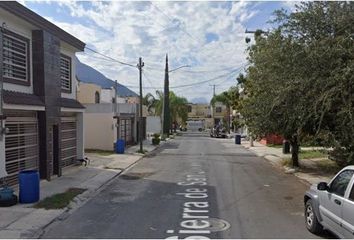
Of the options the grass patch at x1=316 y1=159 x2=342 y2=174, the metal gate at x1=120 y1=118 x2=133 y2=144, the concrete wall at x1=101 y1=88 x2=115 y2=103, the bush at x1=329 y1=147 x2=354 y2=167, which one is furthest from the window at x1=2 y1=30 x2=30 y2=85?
the concrete wall at x1=101 y1=88 x2=115 y2=103

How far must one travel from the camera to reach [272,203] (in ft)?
43.1

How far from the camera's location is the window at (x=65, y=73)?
21.2 m

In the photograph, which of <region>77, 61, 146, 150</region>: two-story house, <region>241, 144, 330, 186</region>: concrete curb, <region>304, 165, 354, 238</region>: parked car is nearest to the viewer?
<region>304, 165, 354, 238</region>: parked car

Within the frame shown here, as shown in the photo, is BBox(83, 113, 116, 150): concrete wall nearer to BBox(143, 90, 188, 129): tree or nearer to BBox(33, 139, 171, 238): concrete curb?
BBox(33, 139, 171, 238): concrete curb

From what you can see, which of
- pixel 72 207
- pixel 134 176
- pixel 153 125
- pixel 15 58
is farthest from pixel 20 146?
pixel 153 125

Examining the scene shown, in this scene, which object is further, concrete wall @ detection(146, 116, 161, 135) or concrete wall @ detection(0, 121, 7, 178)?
concrete wall @ detection(146, 116, 161, 135)

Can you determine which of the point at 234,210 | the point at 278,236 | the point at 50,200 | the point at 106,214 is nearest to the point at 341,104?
the point at 234,210

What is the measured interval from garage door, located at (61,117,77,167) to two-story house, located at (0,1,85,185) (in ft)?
0.44

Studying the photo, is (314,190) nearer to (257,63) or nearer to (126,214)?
(126,214)

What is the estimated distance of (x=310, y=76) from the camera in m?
16.1

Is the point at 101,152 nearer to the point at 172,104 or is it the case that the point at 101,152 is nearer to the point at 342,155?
the point at 342,155

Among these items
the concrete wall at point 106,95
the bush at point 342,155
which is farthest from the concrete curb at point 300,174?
the concrete wall at point 106,95

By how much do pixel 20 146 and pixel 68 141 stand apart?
5730 mm

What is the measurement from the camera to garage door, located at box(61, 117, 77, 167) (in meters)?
21.2
